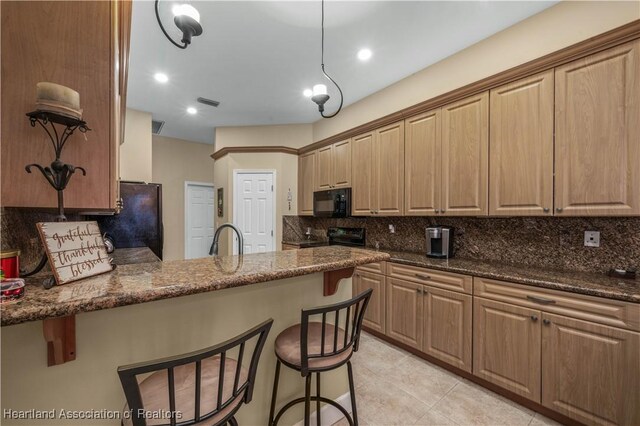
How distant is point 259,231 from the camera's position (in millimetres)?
4746

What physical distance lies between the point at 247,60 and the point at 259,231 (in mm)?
2732

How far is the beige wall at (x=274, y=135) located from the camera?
4883 mm

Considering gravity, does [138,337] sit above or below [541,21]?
below

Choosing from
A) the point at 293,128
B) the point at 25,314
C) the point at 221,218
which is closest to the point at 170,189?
the point at 221,218

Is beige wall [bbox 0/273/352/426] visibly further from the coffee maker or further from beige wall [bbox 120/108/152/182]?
beige wall [bbox 120/108/152/182]

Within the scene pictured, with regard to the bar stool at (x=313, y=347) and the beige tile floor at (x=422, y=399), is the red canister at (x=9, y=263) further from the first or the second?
the beige tile floor at (x=422, y=399)

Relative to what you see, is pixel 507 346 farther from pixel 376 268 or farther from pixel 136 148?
pixel 136 148

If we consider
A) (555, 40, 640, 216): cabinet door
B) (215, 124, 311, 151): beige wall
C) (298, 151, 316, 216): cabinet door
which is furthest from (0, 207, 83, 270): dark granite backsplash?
(215, 124, 311, 151): beige wall

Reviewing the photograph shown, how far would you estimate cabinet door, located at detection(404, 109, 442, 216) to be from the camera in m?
2.72

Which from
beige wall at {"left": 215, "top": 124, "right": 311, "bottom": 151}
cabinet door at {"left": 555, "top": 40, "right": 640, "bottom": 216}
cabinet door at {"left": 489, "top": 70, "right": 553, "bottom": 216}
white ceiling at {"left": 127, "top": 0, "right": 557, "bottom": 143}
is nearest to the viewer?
cabinet door at {"left": 555, "top": 40, "right": 640, "bottom": 216}

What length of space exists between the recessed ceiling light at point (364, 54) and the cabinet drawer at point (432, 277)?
7.21 feet

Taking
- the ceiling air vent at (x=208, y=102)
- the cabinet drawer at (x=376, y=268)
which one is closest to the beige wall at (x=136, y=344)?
the cabinet drawer at (x=376, y=268)

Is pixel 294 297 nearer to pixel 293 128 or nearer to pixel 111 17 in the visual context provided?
pixel 111 17

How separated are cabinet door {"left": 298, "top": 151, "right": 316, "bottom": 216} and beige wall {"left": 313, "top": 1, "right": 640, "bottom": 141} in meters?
1.33
